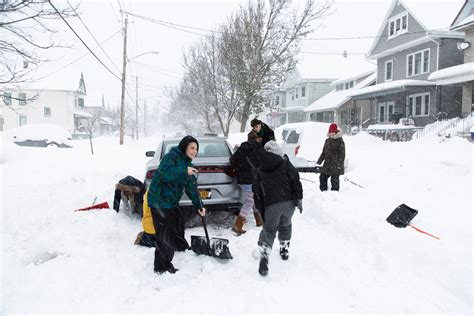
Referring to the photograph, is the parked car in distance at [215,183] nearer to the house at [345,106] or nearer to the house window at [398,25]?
the house window at [398,25]

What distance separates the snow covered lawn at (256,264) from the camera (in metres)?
3.52

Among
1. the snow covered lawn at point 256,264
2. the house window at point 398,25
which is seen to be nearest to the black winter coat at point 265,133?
the snow covered lawn at point 256,264

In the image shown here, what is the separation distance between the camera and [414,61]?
24.0 metres

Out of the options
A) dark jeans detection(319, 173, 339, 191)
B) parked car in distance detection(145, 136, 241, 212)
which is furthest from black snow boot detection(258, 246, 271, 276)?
dark jeans detection(319, 173, 339, 191)

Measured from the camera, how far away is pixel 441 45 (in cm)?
Result: 2181

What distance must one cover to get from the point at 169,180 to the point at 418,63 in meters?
24.2

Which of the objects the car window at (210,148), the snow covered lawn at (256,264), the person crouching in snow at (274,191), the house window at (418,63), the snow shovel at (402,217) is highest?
the house window at (418,63)

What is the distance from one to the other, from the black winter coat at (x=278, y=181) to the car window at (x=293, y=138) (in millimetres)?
7678

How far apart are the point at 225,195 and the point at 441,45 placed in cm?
2183

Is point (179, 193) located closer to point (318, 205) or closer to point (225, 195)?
point (225, 195)

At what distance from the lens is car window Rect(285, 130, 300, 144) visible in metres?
11.9

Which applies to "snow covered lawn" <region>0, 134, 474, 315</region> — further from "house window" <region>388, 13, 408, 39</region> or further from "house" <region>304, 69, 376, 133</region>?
"house" <region>304, 69, 376, 133</region>

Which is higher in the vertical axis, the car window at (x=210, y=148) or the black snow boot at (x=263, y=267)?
the car window at (x=210, y=148)

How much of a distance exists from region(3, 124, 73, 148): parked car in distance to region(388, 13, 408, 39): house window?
953 inches
